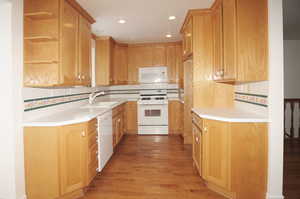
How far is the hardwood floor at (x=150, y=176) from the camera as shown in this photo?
2.16 metres

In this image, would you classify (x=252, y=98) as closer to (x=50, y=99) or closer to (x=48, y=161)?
(x=48, y=161)

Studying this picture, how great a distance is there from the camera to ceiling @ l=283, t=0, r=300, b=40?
2666 mm

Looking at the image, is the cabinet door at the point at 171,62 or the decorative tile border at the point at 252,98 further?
the cabinet door at the point at 171,62

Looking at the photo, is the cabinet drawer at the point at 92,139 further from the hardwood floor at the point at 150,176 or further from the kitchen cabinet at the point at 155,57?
the kitchen cabinet at the point at 155,57

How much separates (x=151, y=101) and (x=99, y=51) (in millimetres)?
1791

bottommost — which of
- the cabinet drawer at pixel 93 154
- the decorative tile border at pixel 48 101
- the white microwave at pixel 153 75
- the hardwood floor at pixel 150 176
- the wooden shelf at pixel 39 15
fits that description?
the hardwood floor at pixel 150 176

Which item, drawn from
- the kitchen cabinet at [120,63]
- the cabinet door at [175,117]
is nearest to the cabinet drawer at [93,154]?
the kitchen cabinet at [120,63]

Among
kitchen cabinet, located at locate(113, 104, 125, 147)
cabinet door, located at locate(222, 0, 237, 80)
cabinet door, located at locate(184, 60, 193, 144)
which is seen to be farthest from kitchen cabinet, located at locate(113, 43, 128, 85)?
cabinet door, located at locate(222, 0, 237, 80)

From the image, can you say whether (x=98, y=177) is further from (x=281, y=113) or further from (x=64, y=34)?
(x=281, y=113)

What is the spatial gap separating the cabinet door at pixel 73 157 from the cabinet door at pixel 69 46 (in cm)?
60

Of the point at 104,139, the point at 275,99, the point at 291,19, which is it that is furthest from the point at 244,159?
the point at 291,19

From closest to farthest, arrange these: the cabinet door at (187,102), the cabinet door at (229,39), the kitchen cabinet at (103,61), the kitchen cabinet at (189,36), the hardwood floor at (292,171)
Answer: the cabinet door at (229,39) < the hardwood floor at (292,171) < the kitchen cabinet at (189,36) < the cabinet door at (187,102) < the kitchen cabinet at (103,61)

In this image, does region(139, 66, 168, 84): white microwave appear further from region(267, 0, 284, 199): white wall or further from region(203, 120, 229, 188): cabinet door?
region(267, 0, 284, 199): white wall

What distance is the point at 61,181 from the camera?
194 cm
